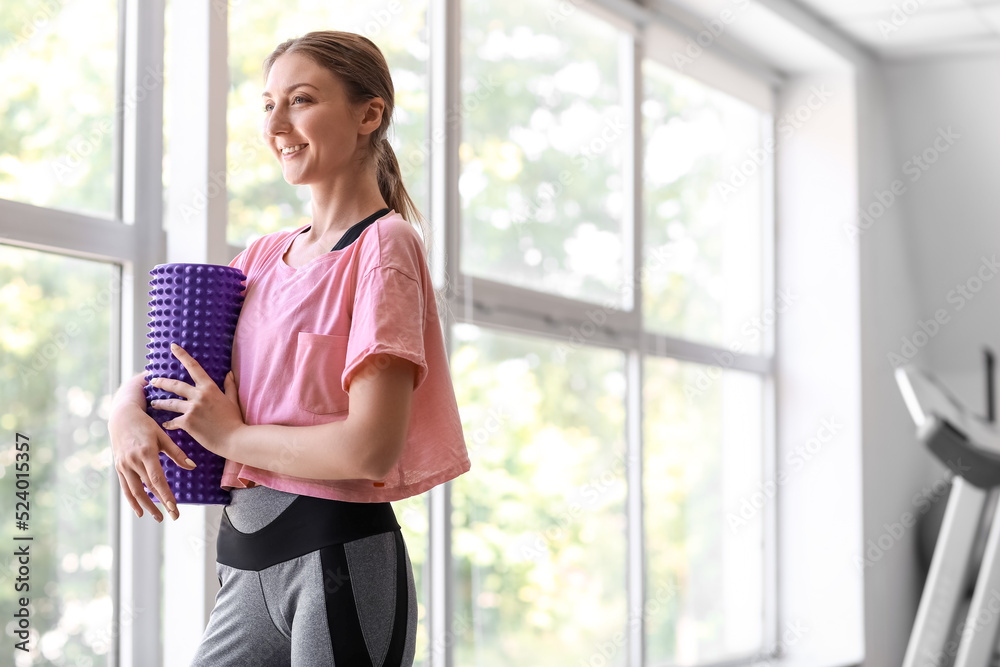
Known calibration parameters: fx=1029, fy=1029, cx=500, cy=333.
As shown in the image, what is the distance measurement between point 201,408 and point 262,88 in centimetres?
109

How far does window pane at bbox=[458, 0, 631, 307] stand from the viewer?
2811 millimetres

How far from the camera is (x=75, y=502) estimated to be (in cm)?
183

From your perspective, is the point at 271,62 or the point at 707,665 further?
the point at 707,665

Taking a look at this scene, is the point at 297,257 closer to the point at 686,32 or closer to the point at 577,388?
the point at 577,388

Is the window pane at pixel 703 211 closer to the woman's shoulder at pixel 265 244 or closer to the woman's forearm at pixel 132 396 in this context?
the woman's shoulder at pixel 265 244

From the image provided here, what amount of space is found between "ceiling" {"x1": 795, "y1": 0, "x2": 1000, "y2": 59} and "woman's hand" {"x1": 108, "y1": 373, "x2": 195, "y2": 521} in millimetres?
3375

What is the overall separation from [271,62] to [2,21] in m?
0.92

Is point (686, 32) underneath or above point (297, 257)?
above

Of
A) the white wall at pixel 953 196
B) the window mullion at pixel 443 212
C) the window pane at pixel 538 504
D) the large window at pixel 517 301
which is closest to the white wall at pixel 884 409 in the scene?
the white wall at pixel 953 196

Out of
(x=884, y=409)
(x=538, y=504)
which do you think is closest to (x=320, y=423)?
(x=538, y=504)

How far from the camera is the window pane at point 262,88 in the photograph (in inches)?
83.5

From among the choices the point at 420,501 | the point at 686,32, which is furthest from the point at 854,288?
the point at 420,501

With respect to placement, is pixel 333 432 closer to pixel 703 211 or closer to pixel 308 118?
pixel 308 118

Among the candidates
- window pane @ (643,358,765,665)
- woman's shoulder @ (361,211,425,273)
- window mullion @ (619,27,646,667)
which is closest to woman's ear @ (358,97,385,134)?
woman's shoulder @ (361,211,425,273)
